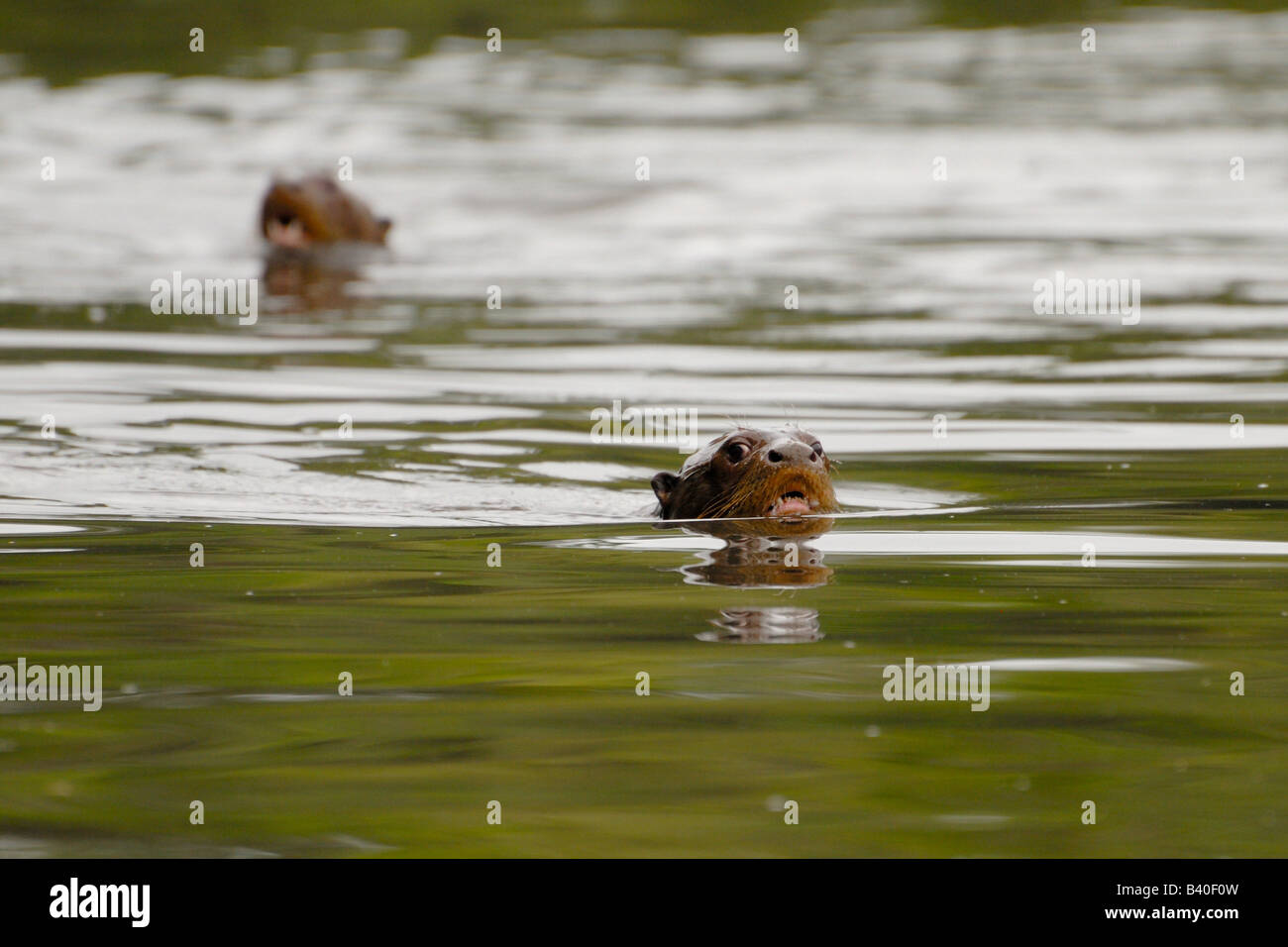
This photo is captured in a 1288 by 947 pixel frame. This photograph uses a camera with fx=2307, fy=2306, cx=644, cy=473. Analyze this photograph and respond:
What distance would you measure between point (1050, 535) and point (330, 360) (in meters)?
7.60

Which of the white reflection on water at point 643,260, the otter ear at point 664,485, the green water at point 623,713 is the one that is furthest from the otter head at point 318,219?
the green water at point 623,713

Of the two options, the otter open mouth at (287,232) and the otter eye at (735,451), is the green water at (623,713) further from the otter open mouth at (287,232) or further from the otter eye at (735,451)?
the otter open mouth at (287,232)

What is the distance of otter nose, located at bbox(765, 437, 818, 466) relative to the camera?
33.2 ft

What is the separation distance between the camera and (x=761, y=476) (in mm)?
10102

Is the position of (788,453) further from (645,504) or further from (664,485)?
(645,504)

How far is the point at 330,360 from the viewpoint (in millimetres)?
16250

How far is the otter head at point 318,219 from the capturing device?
23250mm

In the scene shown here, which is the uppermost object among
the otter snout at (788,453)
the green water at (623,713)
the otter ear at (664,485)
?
the otter snout at (788,453)

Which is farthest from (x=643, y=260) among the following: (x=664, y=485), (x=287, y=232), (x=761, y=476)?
(x=761, y=476)

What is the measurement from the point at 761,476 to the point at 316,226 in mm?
14200

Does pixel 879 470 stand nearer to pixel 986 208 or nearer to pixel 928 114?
pixel 986 208

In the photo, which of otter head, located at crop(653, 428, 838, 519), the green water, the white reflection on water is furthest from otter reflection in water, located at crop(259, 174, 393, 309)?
the green water

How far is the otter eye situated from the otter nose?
0.11 metres
